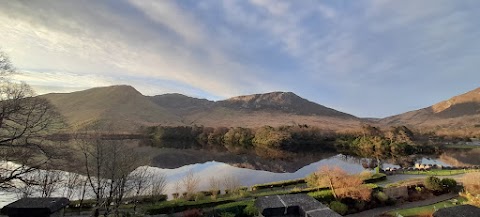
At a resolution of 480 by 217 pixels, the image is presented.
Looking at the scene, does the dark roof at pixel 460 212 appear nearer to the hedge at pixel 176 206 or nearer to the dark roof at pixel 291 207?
the dark roof at pixel 291 207

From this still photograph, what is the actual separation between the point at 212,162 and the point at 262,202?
6690 centimetres

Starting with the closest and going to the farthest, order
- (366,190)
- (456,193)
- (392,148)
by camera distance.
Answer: (366,190) → (456,193) → (392,148)

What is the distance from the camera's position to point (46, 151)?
2178 cm

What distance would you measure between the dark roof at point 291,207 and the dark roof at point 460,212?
3.83 metres

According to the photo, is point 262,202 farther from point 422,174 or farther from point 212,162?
point 212,162

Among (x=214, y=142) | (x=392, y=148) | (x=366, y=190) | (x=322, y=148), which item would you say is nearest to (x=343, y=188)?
(x=366, y=190)

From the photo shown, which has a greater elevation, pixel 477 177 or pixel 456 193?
pixel 477 177

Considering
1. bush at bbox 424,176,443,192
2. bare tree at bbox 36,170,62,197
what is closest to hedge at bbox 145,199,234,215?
bare tree at bbox 36,170,62,197

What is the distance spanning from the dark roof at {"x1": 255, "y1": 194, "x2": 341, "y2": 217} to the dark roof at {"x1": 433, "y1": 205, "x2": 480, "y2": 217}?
151 inches

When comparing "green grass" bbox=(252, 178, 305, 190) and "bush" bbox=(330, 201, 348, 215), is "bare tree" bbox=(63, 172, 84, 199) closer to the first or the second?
"green grass" bbox=(252, 178, 305, 190)

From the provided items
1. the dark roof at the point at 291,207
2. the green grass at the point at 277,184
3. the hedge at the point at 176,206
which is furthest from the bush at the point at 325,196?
the dark roof at the point at 291,207

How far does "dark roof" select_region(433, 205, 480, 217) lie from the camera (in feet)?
23.8

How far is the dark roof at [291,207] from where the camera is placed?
5461mm

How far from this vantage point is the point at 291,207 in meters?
5.66
